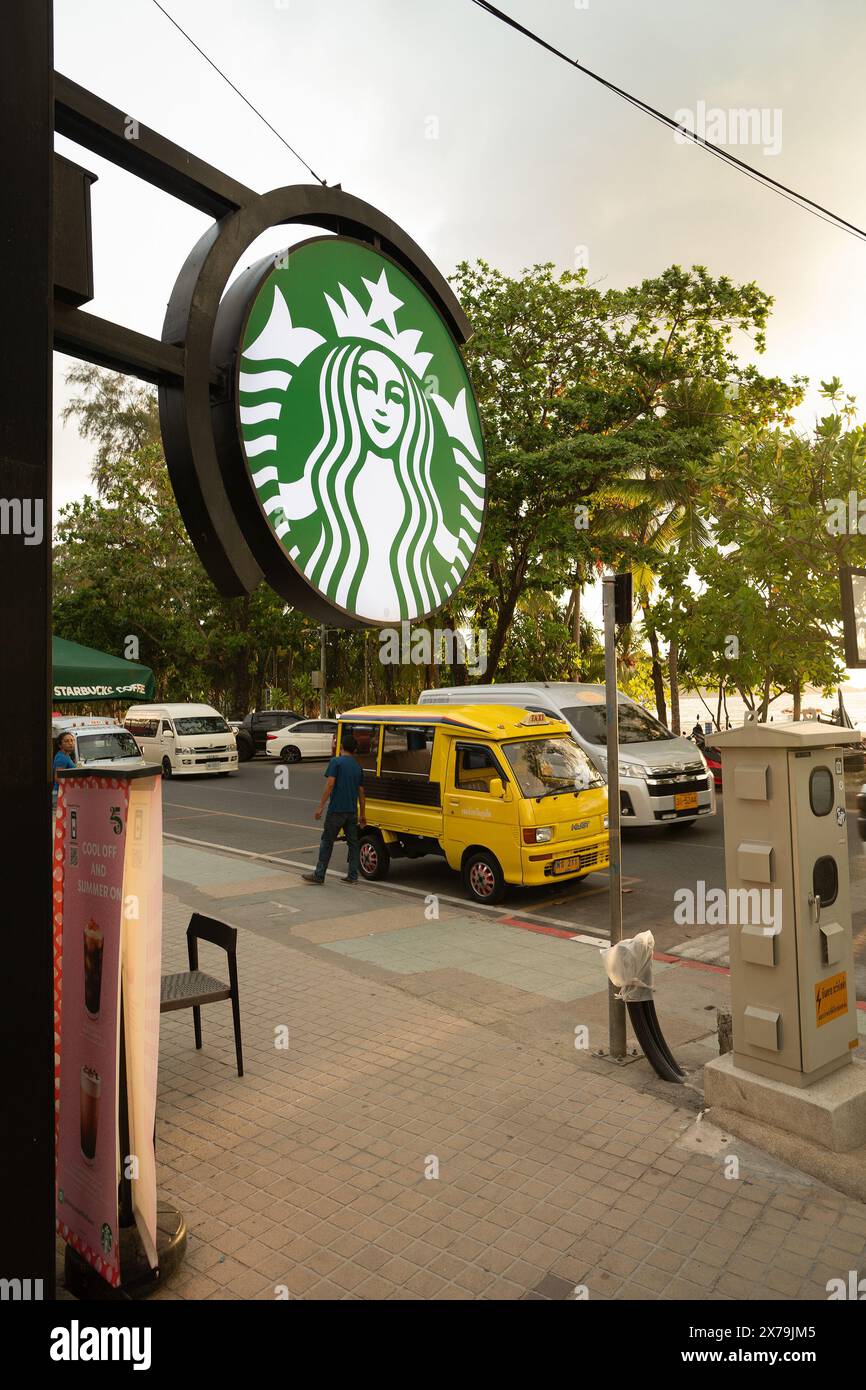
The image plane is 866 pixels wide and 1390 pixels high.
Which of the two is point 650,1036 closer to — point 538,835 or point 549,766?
point 538,835

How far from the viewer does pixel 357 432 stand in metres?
2.03

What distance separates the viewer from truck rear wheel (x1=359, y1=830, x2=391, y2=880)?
11.7m

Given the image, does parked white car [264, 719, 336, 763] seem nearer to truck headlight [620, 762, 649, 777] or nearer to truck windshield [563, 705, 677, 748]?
truck windshield [563, 705, 677, 748]

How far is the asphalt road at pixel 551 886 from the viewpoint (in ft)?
32.3

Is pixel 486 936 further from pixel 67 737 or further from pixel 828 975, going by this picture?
pixel 67 737

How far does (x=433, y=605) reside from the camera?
222 centimetres

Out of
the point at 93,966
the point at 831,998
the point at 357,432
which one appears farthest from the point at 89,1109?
the point at 831,998

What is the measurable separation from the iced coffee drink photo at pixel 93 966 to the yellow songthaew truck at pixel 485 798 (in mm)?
6739

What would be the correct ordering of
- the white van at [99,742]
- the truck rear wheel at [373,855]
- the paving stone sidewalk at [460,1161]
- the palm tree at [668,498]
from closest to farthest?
the paving stone sidewalk at [460,1161] → the truck rear wheel at [373,855] → the white van at [99,742] → the palm tree at [668,498]

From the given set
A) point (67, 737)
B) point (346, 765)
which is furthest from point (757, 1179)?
point (67, 737)

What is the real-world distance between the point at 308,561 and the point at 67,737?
11749 mm

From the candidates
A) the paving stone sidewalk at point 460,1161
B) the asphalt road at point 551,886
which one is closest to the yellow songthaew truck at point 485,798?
the asphalt road at point 551,886

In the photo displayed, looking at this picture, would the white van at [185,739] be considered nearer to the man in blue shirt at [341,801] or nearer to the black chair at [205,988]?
the man in blue shirt at [341,801]

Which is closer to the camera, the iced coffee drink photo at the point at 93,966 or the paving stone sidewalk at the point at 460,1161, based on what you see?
the iced coffee drink photo at the point at 93,966
